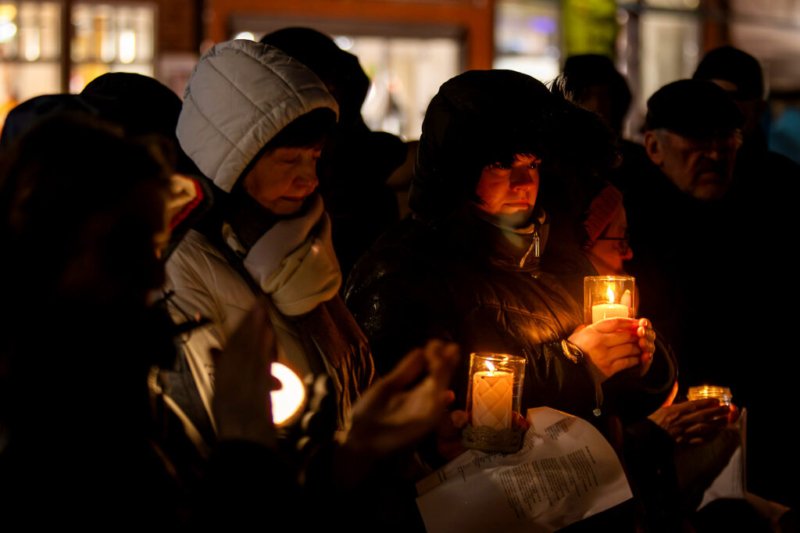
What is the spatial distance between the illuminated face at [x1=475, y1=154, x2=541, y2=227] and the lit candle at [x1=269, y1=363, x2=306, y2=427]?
115 centimetres

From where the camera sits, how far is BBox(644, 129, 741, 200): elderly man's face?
4.58 m

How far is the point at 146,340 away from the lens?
5.73ft

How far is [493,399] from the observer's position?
2.75 meters

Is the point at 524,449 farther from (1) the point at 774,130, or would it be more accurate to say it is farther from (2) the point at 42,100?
(1) the point at 774,130

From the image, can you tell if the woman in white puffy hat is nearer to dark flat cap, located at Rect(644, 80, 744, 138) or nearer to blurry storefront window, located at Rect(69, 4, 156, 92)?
dark flat cap, located at Rect(644, 80, 744, 138)

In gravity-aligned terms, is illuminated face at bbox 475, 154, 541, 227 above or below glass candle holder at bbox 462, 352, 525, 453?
above

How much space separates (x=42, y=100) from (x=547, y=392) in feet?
5.41

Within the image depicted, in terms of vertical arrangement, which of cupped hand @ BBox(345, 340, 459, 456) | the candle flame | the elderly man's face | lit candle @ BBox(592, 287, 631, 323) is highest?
the elderly man's face

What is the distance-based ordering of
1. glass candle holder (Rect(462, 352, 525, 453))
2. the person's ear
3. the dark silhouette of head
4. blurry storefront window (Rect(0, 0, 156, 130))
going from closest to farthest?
glass candle holder (Rect(462, 352, 525, 453)), the person's ear, the dark silhouette of head, blurry storefront window (Rect(0, 0, 156, 130))

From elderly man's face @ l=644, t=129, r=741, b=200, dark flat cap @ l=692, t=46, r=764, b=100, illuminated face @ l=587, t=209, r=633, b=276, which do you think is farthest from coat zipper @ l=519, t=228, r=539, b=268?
dark flat cap @ l=692, t=46, r=764, b=100

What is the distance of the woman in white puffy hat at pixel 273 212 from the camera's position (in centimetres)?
262

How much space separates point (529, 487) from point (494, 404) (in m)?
0.23

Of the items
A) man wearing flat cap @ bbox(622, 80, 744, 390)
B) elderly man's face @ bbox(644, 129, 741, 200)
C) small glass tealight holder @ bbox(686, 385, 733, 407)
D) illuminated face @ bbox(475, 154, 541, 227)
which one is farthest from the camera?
elderly man's face @ bbox(644, 129, 741, 200)

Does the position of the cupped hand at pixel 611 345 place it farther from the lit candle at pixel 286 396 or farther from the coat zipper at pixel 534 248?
the lit candle at pixel 286 396
